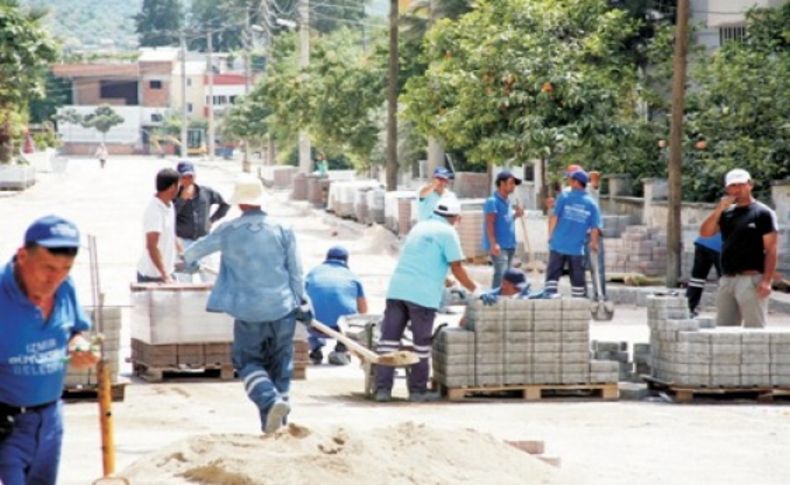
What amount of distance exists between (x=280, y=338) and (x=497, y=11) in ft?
75.7

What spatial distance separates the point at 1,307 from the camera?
776 cm

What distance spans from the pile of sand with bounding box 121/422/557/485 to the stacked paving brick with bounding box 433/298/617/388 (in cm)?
386

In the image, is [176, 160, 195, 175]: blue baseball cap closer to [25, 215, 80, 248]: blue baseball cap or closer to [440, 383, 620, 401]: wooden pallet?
[440, 383, 620, 401]: wooden pallet

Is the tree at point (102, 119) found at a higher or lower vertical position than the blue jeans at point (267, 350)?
lower

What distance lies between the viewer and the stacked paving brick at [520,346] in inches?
596

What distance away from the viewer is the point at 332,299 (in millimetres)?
17484

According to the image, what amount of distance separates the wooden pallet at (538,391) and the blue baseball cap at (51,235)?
780 cm

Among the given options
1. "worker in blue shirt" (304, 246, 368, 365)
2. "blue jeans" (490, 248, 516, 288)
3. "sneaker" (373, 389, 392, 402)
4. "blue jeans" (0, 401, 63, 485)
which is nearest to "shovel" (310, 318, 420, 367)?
"sneaker" (373, 389, 392, 402)

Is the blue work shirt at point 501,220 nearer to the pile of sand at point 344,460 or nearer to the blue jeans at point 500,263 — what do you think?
the blue jeans at point 500,263

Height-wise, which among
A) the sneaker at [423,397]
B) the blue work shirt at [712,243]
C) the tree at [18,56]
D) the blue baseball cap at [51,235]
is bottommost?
the sneaker at [423,397]

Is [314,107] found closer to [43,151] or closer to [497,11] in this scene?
[497,11]

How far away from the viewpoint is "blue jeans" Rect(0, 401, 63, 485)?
784 centimetres

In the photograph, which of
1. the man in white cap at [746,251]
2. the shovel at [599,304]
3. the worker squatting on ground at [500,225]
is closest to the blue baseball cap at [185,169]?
the worker squatting on ground at [500,225]

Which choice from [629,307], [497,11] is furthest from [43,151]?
[629,307]
